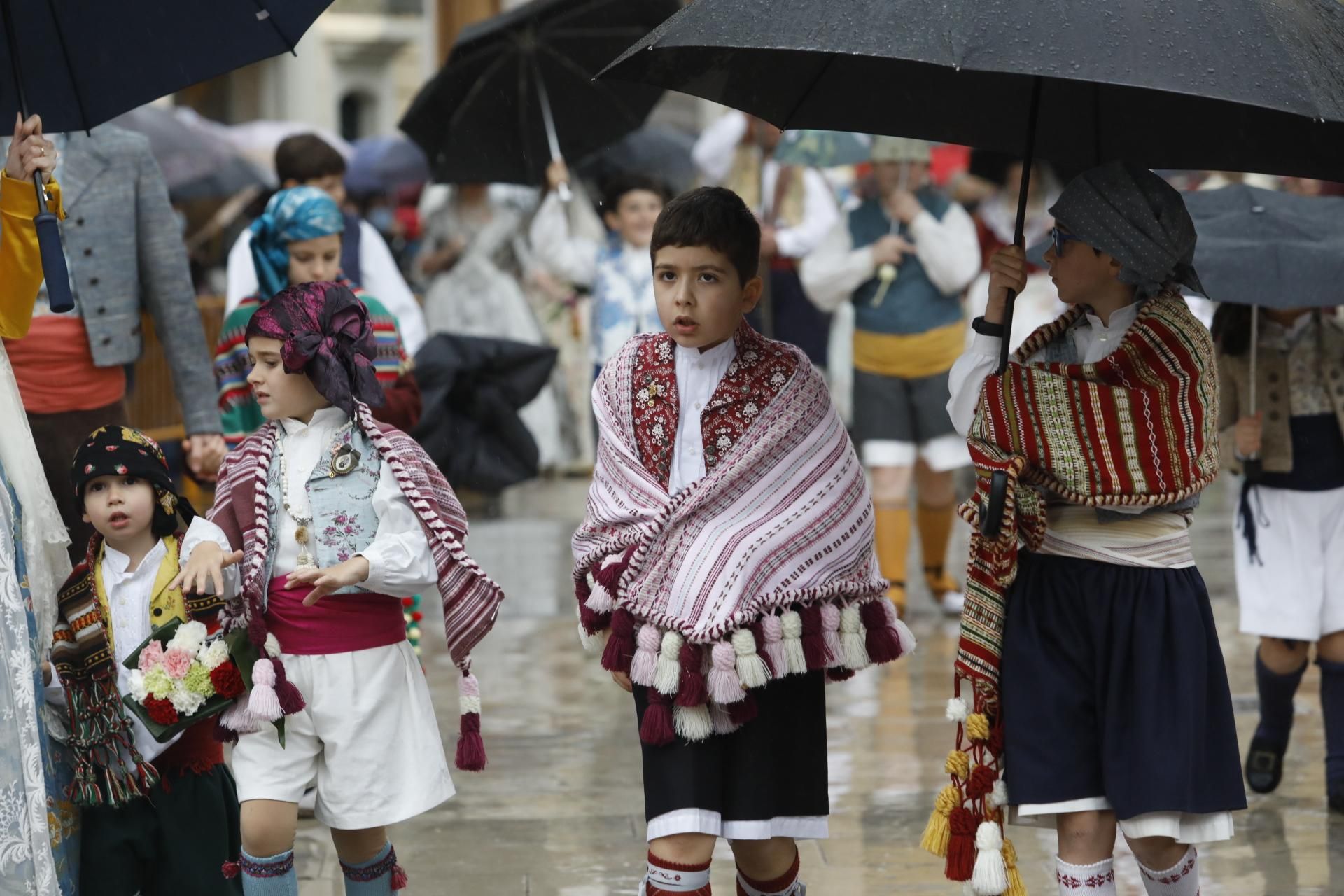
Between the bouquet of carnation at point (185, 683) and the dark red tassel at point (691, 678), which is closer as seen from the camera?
the dark red tassel at point (691, 678)

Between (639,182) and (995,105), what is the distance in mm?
4472

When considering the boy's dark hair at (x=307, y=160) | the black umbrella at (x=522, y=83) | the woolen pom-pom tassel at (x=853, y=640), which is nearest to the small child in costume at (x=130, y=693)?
the woolen pom-pom tassel at (x=853, y=640)

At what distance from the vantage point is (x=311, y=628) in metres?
4.29

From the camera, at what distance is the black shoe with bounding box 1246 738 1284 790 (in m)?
6.10

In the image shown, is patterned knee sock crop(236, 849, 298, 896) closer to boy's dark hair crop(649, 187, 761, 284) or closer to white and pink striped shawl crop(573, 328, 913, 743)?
white and pink striped shawl crop(573, 328, 913, 743)

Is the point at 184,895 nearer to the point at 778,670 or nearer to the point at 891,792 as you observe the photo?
the point at 778,670

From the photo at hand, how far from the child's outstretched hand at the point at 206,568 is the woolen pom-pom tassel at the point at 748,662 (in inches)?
41.4

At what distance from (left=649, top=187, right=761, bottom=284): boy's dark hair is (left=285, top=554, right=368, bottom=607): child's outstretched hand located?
0.87 m

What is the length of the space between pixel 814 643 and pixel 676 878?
55 centimetres

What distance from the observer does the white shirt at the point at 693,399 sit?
4.20 meters

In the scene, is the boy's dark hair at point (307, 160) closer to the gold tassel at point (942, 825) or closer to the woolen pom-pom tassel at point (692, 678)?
the woolen pom-pom tassel at point (692, 678)

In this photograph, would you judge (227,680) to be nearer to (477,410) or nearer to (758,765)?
(758,765)

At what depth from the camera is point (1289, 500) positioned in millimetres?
6117

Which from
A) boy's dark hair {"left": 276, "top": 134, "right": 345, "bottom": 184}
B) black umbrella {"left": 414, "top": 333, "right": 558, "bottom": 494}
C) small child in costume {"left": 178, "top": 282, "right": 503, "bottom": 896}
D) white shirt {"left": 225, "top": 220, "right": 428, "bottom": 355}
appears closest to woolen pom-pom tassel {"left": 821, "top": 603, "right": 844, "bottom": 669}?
small child in costume {"left": 178, "top": 282, "right": 503, "bottom": 896}
